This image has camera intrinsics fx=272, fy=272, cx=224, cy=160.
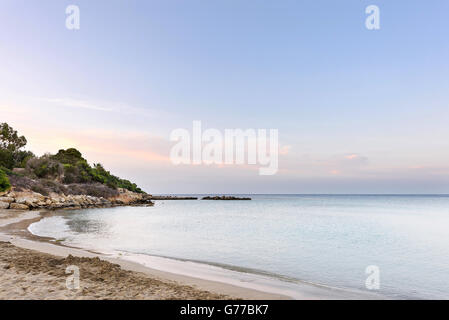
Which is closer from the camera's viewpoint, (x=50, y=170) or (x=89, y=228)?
(x=89, y=228)

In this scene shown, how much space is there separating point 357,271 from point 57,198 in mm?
49037

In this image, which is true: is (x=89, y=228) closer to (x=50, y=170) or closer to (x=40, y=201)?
(x=40, y=201)

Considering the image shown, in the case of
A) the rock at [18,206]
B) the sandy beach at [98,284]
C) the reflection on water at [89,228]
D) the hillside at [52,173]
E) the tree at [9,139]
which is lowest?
the reflection on water at [89,228]

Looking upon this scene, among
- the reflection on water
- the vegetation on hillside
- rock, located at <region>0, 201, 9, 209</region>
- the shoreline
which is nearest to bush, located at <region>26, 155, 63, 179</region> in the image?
the vegetation on hillside

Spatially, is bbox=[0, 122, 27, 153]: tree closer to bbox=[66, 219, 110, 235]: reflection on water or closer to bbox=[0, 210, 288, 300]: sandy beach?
bbox=[66, 219, 110, 235]: reflection on water

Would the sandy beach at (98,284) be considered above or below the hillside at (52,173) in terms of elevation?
below

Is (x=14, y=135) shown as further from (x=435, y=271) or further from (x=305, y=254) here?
(x=435, y=271)

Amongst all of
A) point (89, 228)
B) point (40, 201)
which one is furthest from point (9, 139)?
point (89, 228)

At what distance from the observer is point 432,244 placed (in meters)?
17.9

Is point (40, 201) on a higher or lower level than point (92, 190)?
lower

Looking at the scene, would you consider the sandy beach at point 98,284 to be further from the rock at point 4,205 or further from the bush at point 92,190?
the bush at point 92,190

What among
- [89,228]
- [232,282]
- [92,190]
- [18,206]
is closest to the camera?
[232,282]

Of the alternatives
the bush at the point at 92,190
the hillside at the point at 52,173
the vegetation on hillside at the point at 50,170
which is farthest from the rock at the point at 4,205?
the bush at the point at 92,190
